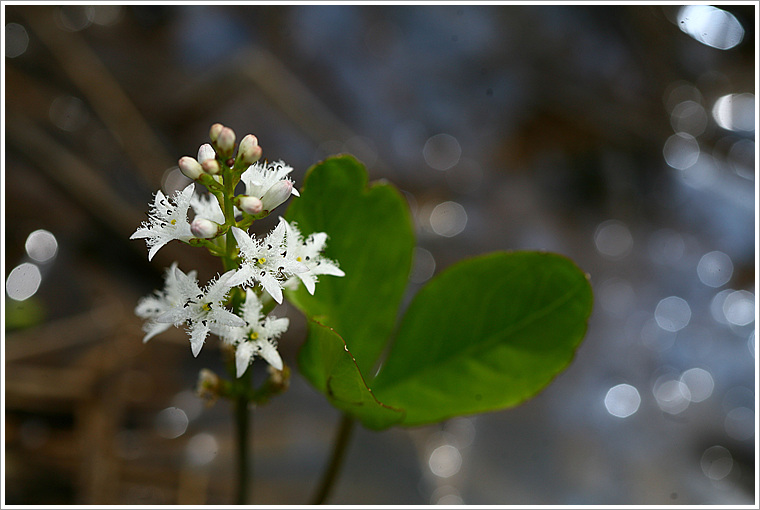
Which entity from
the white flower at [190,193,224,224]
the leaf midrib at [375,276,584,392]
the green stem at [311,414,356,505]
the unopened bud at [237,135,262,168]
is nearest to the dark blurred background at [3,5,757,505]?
the green stem at [311,414,356,505]

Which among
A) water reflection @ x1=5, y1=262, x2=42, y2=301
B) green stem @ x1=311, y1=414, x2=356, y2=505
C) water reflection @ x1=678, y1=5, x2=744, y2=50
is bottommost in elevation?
green stem @ x1=311, y1=414, x2=356, y2=505

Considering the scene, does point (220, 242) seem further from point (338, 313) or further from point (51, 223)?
point (51, 223)

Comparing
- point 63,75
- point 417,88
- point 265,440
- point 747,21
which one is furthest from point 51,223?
point 747,21

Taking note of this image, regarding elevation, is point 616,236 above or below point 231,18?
below

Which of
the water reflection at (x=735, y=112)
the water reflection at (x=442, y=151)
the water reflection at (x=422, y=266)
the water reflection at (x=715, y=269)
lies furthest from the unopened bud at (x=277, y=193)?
the water reflection at (x=735, y=112)

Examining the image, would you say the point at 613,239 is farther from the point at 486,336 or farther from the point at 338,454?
the point at 338,454

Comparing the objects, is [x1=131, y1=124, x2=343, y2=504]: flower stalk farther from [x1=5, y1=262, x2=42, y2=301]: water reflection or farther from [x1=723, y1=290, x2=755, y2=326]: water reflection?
[x1=723, y1=290, x2=755, y2=326]: water reflection
